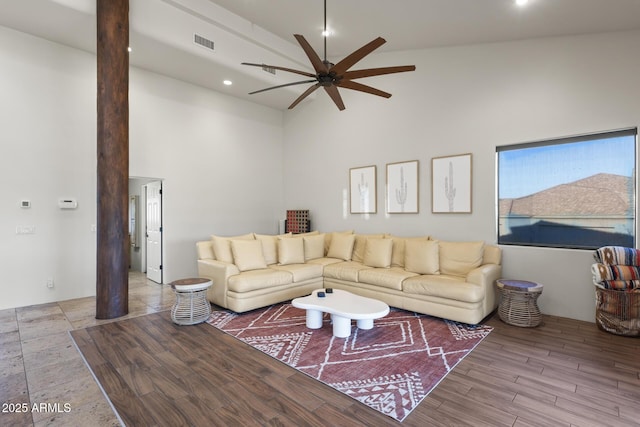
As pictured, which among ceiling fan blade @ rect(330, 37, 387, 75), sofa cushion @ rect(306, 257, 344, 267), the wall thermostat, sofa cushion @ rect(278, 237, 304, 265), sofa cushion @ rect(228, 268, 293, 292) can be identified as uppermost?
ceiling fan blade @ rect(330, 37, 387, 75)

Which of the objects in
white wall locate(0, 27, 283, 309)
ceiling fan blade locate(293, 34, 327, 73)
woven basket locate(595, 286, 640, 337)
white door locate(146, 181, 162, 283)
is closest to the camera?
ceiling fan blade locate(293, 34, 327, 73)

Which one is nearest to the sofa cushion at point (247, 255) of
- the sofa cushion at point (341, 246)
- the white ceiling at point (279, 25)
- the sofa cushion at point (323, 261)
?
the sofa cushion at point (323, 261)

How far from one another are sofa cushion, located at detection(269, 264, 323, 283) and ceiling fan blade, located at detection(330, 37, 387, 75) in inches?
115

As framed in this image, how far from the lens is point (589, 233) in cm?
396

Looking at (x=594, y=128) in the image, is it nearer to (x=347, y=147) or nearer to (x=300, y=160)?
(x=347, y=147)

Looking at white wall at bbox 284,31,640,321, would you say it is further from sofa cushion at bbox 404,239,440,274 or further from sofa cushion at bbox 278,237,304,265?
sofa cushion at bbox 278,237,304,265

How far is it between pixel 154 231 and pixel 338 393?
5200mm

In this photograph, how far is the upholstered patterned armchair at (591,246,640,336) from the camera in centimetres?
336

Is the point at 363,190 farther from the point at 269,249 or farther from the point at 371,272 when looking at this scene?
the point at 269,249

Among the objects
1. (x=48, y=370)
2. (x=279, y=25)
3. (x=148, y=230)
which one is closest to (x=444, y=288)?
(x=48, y=370)

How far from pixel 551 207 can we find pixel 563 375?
7.92 ft

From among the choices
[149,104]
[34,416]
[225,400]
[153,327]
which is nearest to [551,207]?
[225,400]

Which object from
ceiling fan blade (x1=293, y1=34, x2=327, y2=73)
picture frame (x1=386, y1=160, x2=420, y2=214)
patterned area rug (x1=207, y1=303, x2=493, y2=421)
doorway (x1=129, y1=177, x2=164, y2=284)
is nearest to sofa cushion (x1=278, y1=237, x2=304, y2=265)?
patterned area rug (x1=207, y1=303, x2=493, y2=421)

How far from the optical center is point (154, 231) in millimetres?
6160
